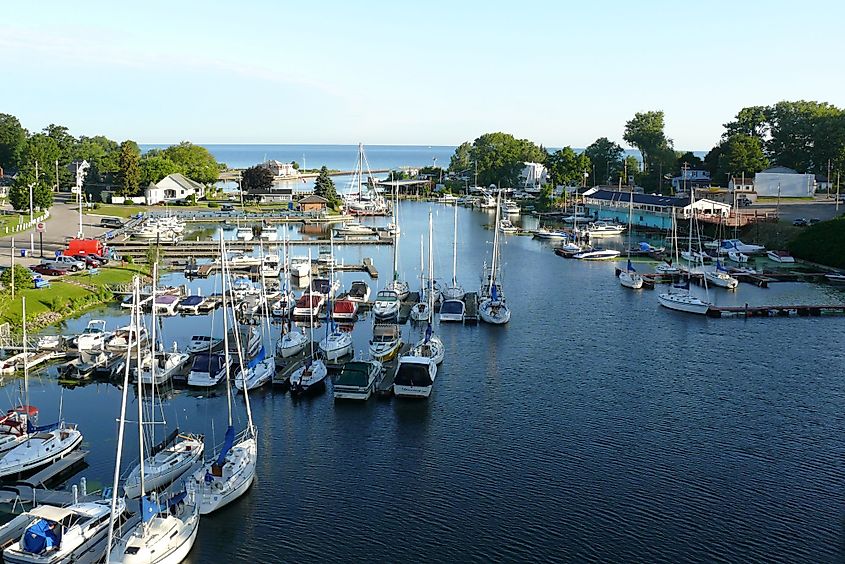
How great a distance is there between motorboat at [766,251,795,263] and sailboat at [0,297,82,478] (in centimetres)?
5744

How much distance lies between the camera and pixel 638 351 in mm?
39656

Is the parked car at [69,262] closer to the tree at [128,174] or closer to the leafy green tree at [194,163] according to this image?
the tree at [128,174]

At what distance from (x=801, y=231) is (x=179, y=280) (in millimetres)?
53495

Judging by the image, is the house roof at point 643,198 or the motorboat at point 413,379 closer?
the motorboat at point 413,379

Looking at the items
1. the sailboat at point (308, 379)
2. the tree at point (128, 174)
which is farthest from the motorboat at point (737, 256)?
the tree at point (128, 174)

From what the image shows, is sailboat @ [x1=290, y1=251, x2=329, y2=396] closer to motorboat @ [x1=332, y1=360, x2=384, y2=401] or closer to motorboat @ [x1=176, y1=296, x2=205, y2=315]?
motorboat @ [x1=332, y1=360, x2=384, y2=401]

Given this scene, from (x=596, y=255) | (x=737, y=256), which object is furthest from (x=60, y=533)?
(x=737, y=256)

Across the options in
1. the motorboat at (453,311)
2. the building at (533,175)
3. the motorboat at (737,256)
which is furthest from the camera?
the building at (533,175)

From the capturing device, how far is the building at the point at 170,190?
102438 mm

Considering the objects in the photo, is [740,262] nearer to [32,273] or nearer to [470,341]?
[470,341]

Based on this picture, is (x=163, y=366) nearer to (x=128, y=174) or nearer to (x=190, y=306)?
(x=190, y=306)

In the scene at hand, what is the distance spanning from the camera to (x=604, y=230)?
8844cm

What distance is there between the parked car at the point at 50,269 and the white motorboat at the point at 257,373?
25.0 metres

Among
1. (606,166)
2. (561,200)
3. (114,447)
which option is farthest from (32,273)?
(606,166)
